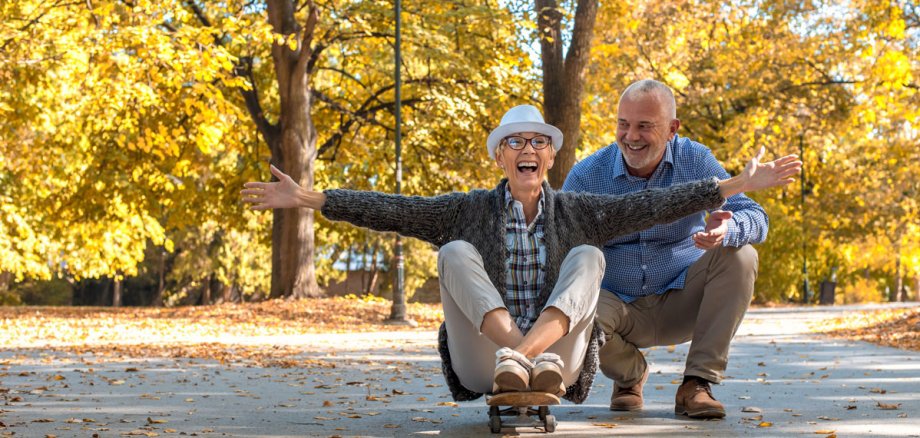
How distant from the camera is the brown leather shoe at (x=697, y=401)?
6480mm

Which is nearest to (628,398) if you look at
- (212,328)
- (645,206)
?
(645,206)

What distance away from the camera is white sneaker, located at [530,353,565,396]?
5090 millimetres

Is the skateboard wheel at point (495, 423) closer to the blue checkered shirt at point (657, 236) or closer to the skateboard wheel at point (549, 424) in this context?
the skateboard wheel at point (549, 424)

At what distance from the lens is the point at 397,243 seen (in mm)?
24438

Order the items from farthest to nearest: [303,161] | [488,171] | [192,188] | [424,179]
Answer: [192,188] < [424,179] < [488,171] < [303,161]

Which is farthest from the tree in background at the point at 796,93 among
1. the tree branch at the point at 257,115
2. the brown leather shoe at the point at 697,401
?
the brown leather shoe at the point at 697,401

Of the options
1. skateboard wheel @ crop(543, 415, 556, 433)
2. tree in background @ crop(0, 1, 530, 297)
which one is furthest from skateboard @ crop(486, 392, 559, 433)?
tree in background @ crop(0, 1, 530, 297)

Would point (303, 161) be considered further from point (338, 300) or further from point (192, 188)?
point (192, 188)

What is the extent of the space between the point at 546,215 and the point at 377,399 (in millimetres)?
3064

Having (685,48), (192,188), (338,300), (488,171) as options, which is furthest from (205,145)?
(685,48)

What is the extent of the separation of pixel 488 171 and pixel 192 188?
353 inches

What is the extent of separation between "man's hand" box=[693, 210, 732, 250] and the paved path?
891 millimetres

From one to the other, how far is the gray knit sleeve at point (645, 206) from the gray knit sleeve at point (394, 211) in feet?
2.11

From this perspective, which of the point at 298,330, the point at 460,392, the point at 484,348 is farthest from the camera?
the point at 298,330
